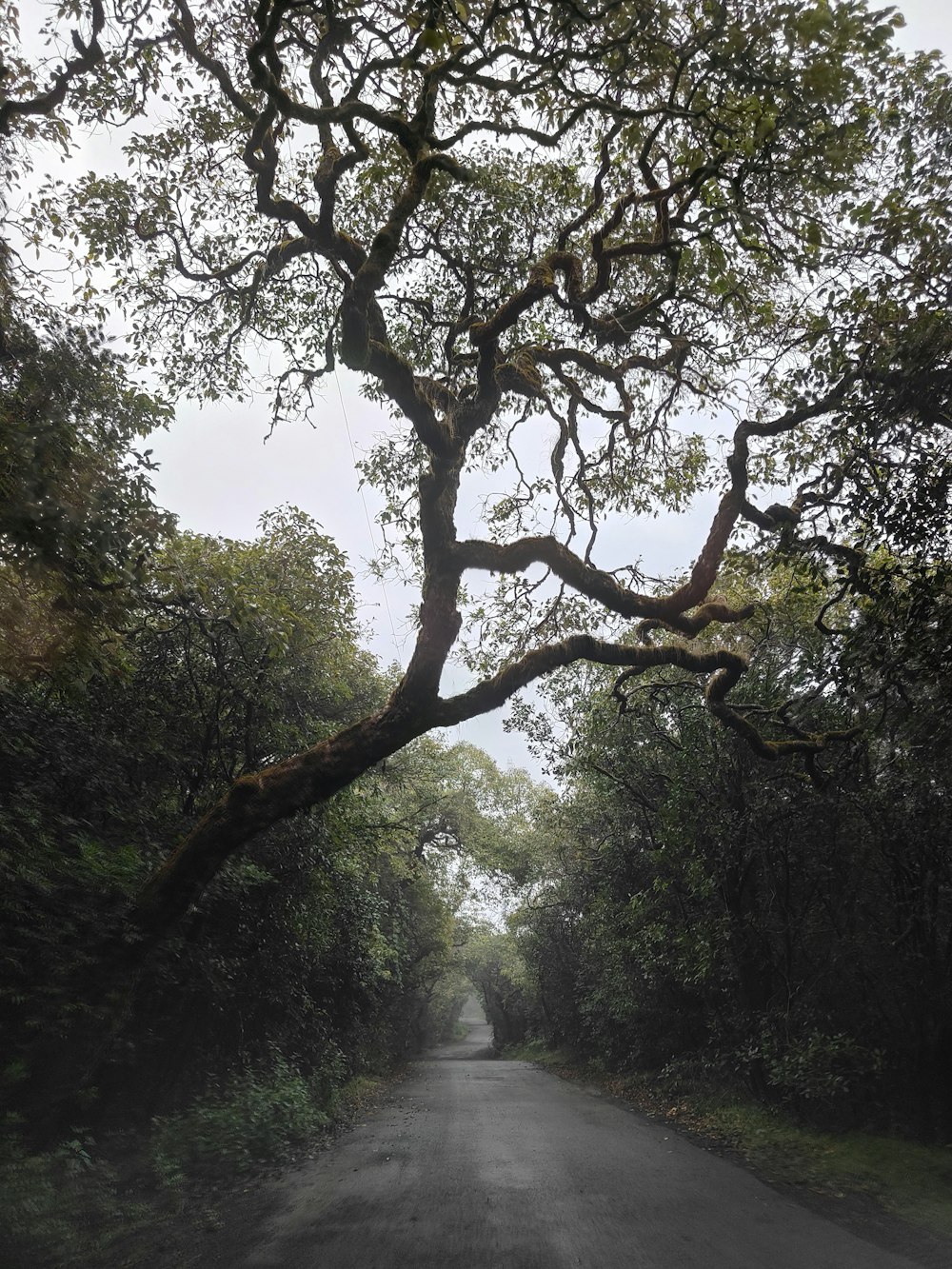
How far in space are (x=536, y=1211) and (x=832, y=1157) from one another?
352 centimetres

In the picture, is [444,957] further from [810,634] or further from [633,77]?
Answer: [633,77]

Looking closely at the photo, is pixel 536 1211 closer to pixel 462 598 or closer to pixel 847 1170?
pixel 847 1170

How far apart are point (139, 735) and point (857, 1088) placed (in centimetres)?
854

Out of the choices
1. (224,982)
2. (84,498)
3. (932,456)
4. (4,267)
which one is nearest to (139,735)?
(224,982)

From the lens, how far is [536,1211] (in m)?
5.36

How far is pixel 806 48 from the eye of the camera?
203 inches

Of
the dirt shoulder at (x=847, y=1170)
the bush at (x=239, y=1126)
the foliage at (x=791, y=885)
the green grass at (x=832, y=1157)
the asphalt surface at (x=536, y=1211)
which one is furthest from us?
the foliage at (x=791, y=885)

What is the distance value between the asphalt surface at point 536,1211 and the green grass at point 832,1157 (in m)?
0.49

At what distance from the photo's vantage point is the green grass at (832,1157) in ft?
18.9

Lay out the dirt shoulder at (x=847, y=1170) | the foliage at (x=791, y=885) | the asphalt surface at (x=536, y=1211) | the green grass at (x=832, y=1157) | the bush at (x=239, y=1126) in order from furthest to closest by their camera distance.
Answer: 1. the foliage at (x=791, y=885)
2. the bush at (x=239, y=1126)
3. the green grass at (x=832, y=1157)
4. the dirt shoulder at (x=847, y=1170)
5. the asphalt surface at (x=536, y=1211)

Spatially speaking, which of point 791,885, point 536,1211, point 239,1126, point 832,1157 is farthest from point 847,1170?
point 239,1126

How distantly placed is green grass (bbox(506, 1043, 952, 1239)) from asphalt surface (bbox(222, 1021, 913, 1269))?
49 cm

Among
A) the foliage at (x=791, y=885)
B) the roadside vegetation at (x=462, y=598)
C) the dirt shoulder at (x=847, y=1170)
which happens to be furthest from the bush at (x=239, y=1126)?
the foliage at (x=791, y=885)

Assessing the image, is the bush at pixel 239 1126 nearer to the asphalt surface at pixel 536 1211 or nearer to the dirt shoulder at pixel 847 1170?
the asphalt surface at pixel 536 1211
